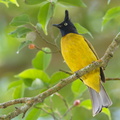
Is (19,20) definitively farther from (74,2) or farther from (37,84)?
(37,84)

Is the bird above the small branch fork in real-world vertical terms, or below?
below

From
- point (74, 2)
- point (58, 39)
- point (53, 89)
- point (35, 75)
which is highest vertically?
point (74, 2)

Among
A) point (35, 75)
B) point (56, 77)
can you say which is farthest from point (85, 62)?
point (35, 75)

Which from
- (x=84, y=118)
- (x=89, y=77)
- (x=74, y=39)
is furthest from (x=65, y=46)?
(x=84, y=118)

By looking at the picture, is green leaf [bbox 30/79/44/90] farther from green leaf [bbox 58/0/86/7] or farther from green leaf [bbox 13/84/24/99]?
green leaf [bbox 58/0/86/7]

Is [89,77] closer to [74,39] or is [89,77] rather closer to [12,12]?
[74,39]

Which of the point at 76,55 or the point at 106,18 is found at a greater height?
the point at 106,18

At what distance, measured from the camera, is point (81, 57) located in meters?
3.72

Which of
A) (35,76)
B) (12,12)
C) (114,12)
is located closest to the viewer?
(114,12)

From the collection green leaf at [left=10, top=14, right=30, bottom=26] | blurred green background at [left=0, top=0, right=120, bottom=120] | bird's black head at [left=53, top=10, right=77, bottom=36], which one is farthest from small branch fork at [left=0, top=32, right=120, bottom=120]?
blurred green background at [left=0, top=0, right=120, bottom=120]

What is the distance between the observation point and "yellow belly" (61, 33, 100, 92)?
3719 mm

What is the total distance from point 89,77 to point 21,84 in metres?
0.66

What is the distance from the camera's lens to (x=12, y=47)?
589 centimetres

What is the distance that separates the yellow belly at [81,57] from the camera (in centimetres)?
372
